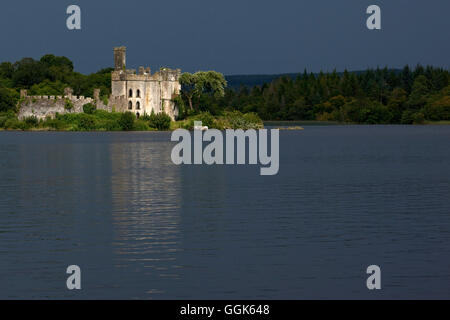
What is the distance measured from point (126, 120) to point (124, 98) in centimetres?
539

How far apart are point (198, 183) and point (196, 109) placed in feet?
322

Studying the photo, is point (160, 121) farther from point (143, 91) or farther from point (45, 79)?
point (45, 79)

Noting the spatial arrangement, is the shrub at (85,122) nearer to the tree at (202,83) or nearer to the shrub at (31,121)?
the shrub at (31,121)

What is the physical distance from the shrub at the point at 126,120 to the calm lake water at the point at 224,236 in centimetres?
8729

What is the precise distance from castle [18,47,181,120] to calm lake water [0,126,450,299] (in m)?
91.9

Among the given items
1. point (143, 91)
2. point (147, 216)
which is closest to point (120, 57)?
point (143, 91)

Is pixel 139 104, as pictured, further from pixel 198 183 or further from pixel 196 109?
pixel 198 183

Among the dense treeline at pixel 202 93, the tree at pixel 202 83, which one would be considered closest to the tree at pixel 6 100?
the dense treeline at pixel 202 93

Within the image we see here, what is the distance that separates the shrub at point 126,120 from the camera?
12788 cm

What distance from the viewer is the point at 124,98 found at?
436 ft

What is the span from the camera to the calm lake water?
51.5 feet

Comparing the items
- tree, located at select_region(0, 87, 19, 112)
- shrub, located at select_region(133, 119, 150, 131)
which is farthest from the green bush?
tree, located at select_region(0, 87, 19, 112)

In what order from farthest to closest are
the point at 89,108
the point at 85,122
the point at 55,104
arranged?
the point at 85,122, the point at 55,104, the point at 89,108

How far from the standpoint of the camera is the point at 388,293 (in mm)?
15266
